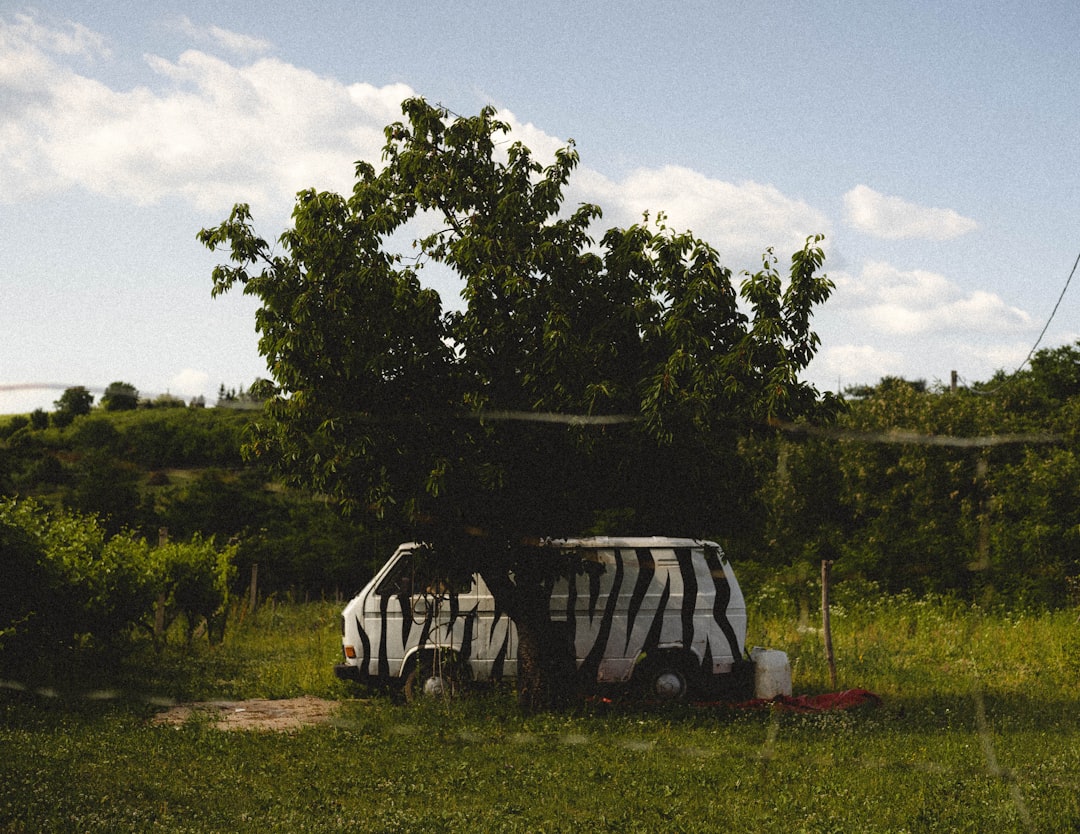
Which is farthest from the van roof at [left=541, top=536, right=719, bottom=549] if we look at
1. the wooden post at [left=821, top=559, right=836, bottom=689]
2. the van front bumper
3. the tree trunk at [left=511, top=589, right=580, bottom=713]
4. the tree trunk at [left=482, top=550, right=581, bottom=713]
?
the van front bumper

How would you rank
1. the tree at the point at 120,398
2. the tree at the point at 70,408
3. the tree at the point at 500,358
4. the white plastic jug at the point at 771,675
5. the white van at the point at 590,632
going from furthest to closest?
the white van at the point at 590,632, the white plastic jug at the point at 771,675, the tree at the point at 500,358, the tree at the point at 70,408, the tree at the point at 120,398

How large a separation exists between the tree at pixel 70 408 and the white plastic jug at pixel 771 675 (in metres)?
9.62

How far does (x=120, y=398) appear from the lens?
5020 millimetres

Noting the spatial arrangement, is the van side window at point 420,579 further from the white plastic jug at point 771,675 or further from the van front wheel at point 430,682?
the white plastic jug at point 771,675

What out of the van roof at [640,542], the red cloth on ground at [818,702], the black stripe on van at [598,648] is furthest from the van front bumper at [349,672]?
the red cloth on ground at [818,702]

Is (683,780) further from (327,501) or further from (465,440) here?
(327,501)

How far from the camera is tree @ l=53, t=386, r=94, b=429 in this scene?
4914 millimetres

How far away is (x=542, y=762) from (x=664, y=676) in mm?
4130

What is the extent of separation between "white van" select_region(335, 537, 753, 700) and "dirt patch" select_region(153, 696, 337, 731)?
0.68 m

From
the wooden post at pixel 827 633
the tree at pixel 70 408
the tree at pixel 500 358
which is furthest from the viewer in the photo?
the wooden post at pixel 827 633

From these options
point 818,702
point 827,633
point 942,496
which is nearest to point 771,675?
point 818,702

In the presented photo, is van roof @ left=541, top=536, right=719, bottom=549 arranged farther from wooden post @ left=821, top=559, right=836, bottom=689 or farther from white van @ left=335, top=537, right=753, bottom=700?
wooden post @ left=821, top=559, right=836, bottom=689

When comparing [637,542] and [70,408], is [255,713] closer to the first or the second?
[637,542]

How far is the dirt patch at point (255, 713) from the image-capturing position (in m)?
11.8
